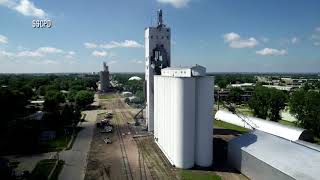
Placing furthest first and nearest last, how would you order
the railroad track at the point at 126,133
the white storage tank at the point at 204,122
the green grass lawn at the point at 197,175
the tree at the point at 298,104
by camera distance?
the tree at the point at 298,104 < the white storage tank at the point at 204,122 < the railroad track at the point at 126,133 < the green grass lawn at the point at 197,175

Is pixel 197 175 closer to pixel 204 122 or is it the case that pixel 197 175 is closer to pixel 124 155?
pixel 204 122

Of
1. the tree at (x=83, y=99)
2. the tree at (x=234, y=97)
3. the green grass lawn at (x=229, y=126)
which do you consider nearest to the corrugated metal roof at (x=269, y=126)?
the green grass lawn at (x=229, y=126)

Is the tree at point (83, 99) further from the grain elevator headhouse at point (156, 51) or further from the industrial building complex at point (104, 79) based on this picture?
the industrial building complex at point (104, 79)

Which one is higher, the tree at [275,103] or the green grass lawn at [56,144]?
the tree at [275,103]

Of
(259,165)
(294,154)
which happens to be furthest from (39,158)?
(294,154)

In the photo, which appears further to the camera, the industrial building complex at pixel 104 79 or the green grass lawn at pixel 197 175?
the industrial building complex at pixel 104 79

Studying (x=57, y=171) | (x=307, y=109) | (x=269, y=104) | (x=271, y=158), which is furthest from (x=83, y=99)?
(x=271, y=158)
